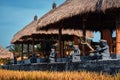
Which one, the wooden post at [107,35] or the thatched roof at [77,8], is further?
the wooden post at [107,35]

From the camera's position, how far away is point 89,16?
14.9 metres

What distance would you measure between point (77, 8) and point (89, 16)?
1.52 meters

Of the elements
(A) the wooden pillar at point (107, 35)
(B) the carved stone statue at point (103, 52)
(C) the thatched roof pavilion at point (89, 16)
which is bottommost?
(B) the carved stone statue at point (103, 52)

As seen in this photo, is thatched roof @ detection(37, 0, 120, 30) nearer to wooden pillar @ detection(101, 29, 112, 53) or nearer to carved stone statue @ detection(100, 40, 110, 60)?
carved stone statue @ detection(100, 40, 110, 60)

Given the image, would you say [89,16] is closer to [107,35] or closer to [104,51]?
[107,35]

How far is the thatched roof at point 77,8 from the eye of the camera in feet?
38.8

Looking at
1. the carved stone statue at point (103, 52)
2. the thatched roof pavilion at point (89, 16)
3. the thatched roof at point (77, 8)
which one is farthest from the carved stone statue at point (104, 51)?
the thatched roof at point (77, 8)

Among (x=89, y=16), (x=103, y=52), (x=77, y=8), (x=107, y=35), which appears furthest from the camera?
(x=107, y=35)

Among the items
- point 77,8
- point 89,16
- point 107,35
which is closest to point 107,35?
point 107,35

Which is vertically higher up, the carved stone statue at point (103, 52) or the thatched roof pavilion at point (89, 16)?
the thatched roof pavilion at point (89, 16)

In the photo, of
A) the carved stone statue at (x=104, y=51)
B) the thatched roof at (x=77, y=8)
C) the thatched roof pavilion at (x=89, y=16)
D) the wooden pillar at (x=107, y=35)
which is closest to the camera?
the carved stone statue at (x=104, y=51)

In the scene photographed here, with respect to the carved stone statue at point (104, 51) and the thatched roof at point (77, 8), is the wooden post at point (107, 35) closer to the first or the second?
the thatched roof at point (77, 8)

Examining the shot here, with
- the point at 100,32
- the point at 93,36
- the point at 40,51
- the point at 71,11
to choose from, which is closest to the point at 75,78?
the point at 71,11

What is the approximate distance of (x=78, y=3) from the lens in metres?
14.1
